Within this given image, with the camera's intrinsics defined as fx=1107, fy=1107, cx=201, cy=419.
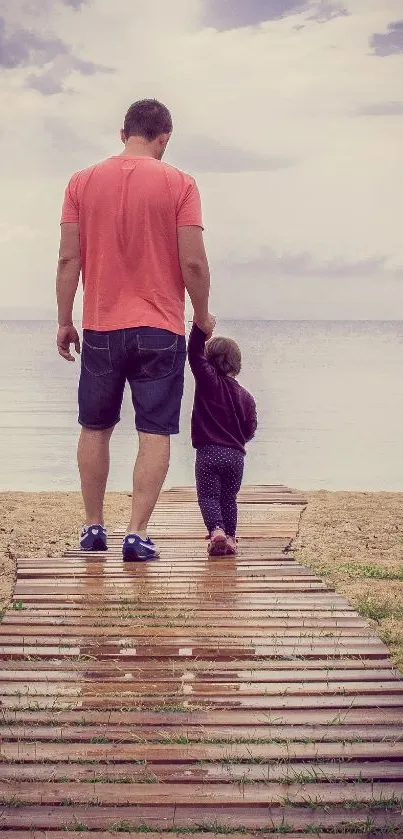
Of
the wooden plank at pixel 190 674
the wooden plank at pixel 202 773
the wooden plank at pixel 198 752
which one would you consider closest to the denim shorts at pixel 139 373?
the wooden plank at pixel 190 674

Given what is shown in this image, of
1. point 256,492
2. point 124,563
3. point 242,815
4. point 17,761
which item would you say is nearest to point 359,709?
point 242,815

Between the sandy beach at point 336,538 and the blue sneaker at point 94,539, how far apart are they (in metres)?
0.52

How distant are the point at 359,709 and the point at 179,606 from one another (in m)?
1.34

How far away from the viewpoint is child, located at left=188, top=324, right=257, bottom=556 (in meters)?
6.45

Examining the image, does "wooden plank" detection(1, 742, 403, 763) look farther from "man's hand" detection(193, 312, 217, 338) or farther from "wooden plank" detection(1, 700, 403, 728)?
"man's hand" detection(193, 312, 217, 338)

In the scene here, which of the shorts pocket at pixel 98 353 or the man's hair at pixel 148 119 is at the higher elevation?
the man's hair at pixel 148 119

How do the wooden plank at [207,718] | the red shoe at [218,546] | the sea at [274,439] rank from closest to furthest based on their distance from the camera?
the wooden plank at [207,718] < the red shoe at [218,546] < the sea at [274,439]

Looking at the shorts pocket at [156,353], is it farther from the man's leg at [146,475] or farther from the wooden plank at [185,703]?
the wooden plank at [185,703]

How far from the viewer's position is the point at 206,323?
5.85m

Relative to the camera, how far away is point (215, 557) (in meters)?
5.90

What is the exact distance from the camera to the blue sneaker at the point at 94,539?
5844 millimetres

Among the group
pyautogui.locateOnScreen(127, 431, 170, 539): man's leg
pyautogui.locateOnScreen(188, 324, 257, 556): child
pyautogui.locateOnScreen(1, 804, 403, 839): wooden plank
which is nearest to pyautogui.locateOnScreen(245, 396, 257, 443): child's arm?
pyautogui.locateOnScreen(188, 324, 257, 556): child

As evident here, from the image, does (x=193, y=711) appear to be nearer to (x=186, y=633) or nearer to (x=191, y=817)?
(x=191, y=817)

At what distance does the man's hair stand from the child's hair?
1342 mm
